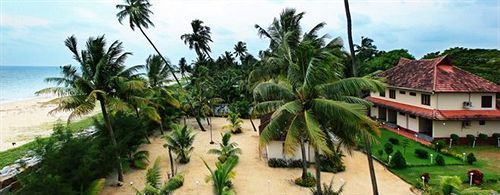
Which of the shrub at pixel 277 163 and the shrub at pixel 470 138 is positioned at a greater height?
the shrub at pixel 470 138

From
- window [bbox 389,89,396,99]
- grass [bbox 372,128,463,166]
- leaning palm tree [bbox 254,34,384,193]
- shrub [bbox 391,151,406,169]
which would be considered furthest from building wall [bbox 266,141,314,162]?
window [bbox 389,89,396,99]

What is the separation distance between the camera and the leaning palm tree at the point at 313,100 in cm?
1052

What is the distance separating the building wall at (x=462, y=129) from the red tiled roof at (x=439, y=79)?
7.25 ft

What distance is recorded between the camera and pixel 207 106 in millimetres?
30125

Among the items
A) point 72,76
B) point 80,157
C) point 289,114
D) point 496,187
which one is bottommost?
point 496,187

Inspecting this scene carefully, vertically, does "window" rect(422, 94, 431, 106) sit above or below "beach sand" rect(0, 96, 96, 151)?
above

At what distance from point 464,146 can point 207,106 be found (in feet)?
62.3

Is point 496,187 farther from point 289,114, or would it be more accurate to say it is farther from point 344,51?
point 289,114

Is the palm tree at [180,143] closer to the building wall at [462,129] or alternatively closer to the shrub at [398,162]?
the shrub at [398,162]

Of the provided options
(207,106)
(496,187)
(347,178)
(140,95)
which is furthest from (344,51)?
(207,106)

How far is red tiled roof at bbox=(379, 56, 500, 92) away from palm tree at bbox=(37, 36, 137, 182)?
1678 cm

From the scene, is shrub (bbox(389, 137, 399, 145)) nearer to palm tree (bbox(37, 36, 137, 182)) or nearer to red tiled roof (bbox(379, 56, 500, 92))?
red tiled roof (bbox(379, 56, 500, 92))

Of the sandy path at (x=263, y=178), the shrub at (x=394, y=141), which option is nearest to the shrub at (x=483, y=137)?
the shrub at (x=394, y=141)

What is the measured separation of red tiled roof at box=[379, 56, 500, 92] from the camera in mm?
23391
